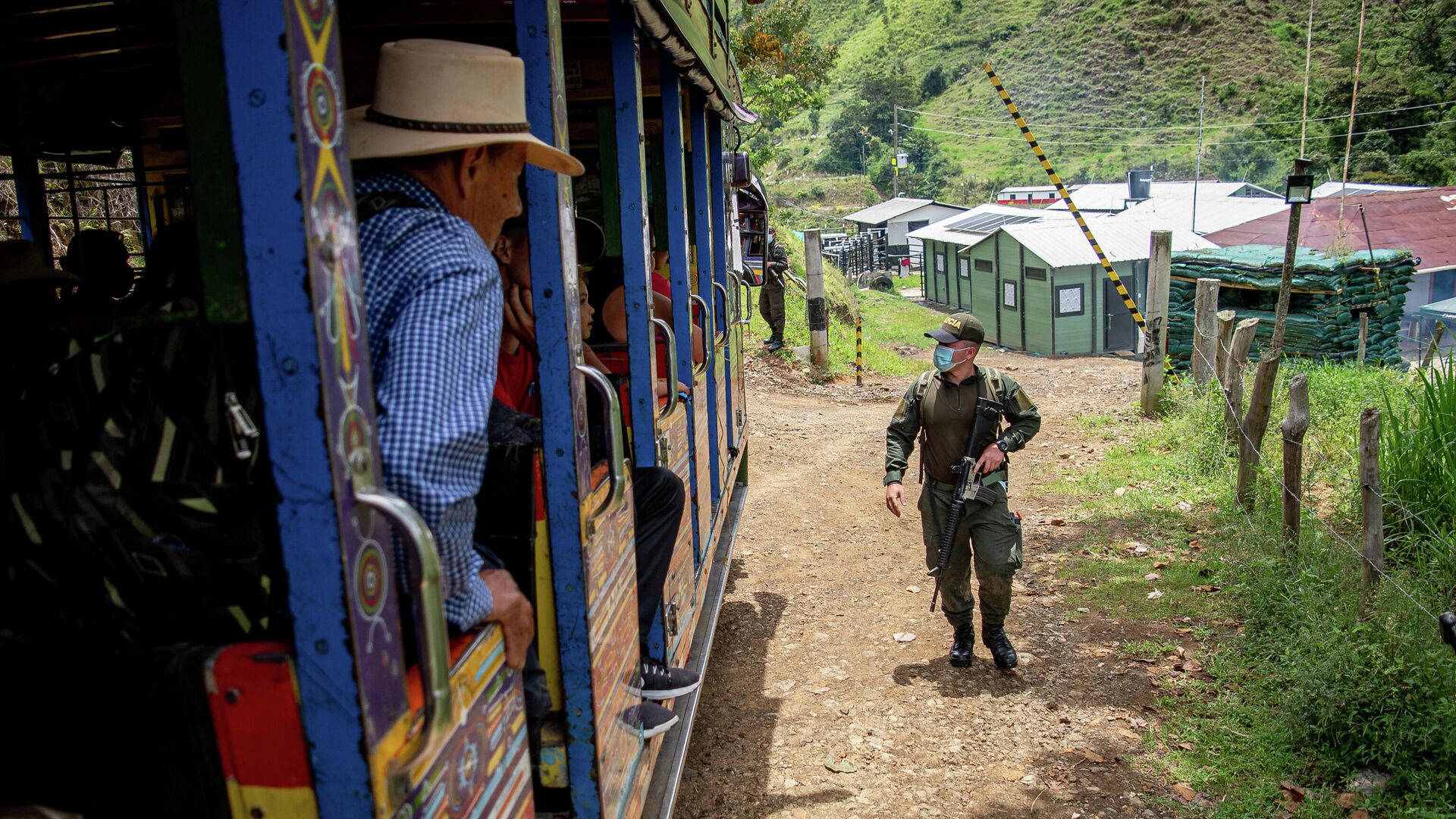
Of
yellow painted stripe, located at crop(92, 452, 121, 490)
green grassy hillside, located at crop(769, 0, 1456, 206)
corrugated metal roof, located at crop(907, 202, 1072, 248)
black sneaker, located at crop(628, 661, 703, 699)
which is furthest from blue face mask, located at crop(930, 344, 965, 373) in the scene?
green grassy hillside, located at crop(769, 0, 1456, 206)

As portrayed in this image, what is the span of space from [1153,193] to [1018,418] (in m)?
34.2

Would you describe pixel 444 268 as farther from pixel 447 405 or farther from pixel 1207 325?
pixel 1207 325

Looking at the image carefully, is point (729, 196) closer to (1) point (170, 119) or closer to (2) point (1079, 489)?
(1) point (170, 119)

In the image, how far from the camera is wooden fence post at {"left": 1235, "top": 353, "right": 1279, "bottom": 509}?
6438 millimetres

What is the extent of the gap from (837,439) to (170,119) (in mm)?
7844

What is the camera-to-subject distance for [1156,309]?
11.0 metres

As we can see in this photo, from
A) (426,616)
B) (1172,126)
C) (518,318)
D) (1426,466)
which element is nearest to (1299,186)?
(1426,466)

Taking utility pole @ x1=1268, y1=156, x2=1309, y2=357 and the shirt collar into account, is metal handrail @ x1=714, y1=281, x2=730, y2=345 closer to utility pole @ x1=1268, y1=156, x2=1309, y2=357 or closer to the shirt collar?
the shirt collar

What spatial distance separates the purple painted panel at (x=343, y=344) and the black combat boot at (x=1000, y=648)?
186 inches

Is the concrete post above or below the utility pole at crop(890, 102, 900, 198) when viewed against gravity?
below

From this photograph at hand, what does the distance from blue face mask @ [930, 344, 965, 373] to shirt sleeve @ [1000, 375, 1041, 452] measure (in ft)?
1.19

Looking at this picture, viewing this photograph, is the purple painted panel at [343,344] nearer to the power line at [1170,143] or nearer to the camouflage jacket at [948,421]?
the camouflage jacket at [948,421]

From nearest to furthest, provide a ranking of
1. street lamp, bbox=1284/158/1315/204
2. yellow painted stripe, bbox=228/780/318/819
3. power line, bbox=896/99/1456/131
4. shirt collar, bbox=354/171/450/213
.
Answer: yellow painted stripe, bbox=228/780/318/819
shirt collar, bbox=354/171/450/213
street lamp, bbox=1284/158/1315/204
power line, bbox=896/99/1456/131

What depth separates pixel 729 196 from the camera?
7395 mm
